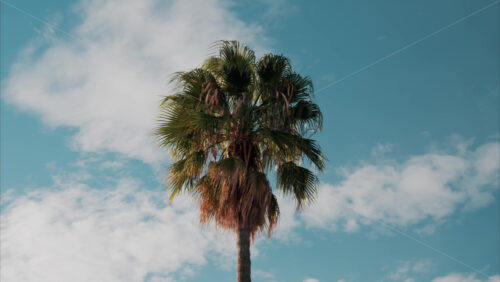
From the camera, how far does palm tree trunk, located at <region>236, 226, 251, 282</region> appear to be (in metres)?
13.4

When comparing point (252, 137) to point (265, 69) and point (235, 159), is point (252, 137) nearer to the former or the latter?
point (235, 159)

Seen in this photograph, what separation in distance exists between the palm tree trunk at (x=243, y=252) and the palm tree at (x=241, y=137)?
0.02 m

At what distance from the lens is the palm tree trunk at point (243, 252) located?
1335 centimetres

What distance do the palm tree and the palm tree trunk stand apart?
0.02 m

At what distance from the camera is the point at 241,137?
14617mm

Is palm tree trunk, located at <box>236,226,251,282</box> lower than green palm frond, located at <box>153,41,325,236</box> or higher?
lower

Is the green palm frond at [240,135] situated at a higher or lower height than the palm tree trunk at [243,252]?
higher

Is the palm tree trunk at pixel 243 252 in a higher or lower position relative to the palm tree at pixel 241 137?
lower

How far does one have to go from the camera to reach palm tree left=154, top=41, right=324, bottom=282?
13758 millimetres

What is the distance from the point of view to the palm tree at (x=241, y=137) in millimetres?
13758

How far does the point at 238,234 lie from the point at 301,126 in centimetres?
335

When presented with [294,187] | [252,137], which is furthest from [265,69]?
[294,187]

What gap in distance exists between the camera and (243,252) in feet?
44.4

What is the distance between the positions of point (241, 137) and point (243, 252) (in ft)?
9.05
